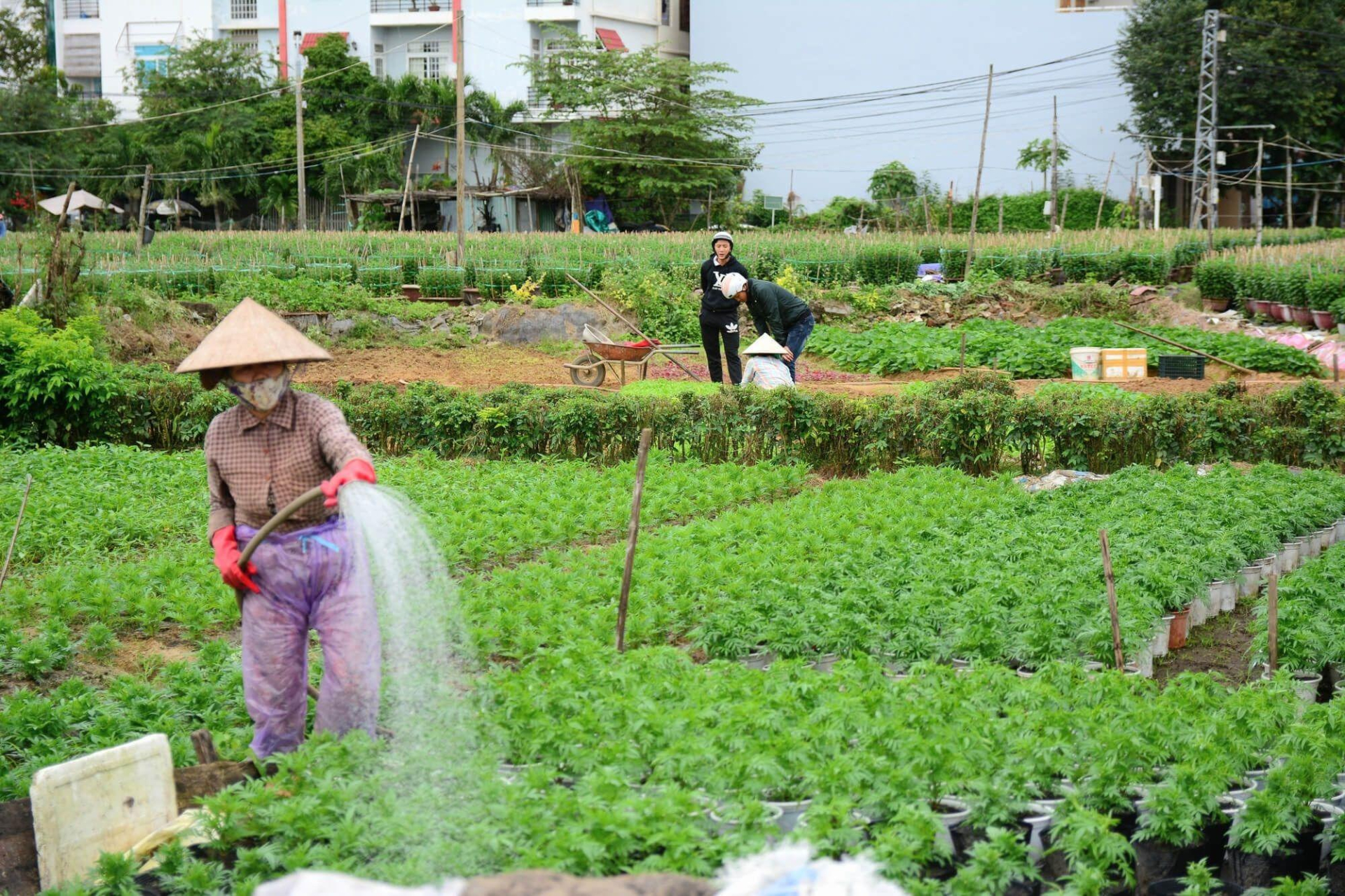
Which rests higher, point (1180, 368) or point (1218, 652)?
point (1180, 368)

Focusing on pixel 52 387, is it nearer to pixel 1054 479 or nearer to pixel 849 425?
pixel 849 425

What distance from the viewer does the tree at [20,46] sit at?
5278 cm

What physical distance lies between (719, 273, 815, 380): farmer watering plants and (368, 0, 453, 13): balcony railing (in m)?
→ 44.6

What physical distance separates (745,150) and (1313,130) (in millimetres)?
20260

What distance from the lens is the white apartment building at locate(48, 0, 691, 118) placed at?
5316cm

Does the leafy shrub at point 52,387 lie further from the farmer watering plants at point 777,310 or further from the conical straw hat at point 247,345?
the conical straw hat at point 247,345

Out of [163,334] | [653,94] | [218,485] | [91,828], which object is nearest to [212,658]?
[218,485]

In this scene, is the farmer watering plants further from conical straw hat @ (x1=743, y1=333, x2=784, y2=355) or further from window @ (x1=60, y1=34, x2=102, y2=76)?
window @ (x1=60, y1=34, x2=102, y2=76)

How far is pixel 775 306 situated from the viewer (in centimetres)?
1318

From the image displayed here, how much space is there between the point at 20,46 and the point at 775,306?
5091 centimetres

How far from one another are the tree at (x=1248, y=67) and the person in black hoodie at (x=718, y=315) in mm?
35814

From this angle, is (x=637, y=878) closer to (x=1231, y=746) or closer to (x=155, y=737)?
(x=155, y=737)

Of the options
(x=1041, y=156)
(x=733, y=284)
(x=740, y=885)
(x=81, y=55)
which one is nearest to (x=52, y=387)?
(x=733, y=284)

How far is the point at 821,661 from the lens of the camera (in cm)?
663
